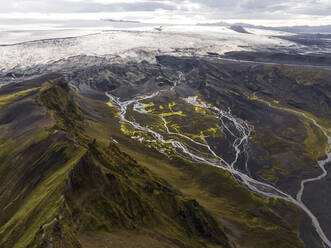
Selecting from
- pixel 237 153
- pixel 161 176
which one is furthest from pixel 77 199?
pixel 237 153

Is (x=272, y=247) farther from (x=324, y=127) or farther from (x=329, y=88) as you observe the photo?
(x=329, y=88)

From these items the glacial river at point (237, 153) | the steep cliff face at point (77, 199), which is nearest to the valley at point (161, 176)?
the steep cliff face at point (77, 199)

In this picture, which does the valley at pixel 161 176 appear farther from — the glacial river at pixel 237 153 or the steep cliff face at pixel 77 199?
the glacial river at pixel 237 153

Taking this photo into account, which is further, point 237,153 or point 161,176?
point 237,153

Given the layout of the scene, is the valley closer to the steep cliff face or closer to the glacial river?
the steep cliff face

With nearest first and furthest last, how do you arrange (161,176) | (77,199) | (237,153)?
1. (77,199)
2. (161,176)
3. (237,153)

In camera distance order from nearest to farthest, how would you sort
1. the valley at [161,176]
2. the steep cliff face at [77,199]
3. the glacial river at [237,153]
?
the steep cliff face at [77,199] < the valley at [161,176] < the glacial river at [237,153]

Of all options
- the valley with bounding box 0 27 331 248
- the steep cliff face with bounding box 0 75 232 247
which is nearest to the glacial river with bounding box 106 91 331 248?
the valley with bounding box 0 27 331 248

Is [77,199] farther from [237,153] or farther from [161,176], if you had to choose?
[237,153]

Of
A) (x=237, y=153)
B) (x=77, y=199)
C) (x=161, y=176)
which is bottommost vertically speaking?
(x=237, y=153)
